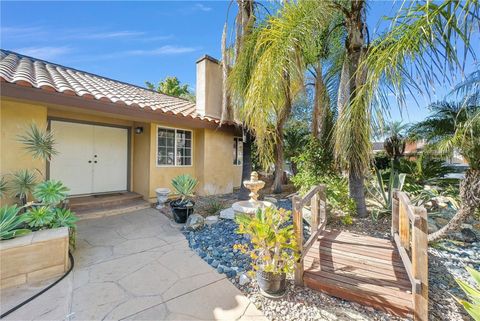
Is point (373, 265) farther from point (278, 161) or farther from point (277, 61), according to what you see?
point (278, 161)

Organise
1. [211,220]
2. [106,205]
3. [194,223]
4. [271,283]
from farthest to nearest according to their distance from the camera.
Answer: [106,205], [211,220], [194,223], [271,283]

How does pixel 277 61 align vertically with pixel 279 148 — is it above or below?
above

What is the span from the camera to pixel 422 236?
2.45 metres

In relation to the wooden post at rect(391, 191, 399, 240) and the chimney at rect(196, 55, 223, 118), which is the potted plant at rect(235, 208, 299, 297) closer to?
the wooden post at rect(391, 191, 399, 240)

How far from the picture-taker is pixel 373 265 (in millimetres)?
3277

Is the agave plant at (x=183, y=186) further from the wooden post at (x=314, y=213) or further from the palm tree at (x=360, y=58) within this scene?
the wooden post at (x=314, y=213)

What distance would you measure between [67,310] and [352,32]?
270 inches

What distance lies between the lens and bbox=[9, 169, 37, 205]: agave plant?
15.4ft

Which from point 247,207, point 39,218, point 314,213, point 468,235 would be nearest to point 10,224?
point 39,218

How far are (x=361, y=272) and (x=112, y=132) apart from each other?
26.7 feet

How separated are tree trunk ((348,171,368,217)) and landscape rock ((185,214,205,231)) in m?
3.75

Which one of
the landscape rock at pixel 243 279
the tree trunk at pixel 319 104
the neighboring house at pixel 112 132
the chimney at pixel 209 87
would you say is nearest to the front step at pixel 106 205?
the neighboring house at pixel 112 132

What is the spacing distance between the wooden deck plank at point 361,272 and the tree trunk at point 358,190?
4.36 ft

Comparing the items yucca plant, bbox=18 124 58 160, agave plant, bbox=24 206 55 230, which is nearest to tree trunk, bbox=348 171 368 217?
agave plant, bbox=24 206 55 230
